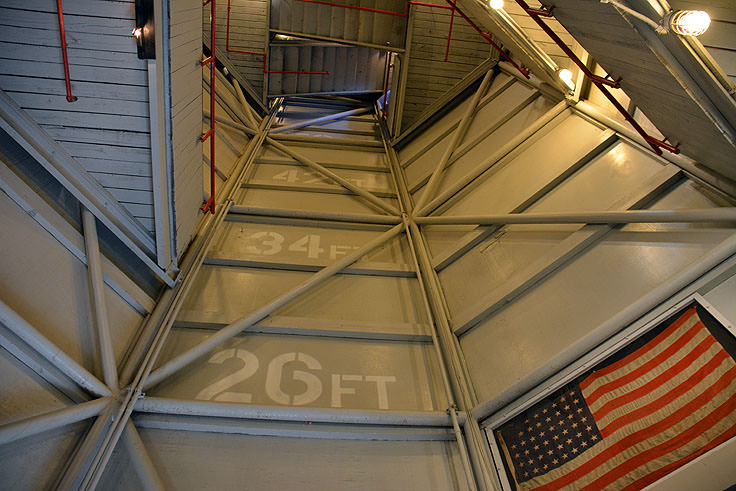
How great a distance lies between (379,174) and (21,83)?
14.3 ft

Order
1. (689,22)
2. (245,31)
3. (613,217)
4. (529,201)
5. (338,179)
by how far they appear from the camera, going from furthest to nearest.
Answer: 1. (245,31)
2. (338,179)
3. (529,201)
4. (613,217)
5. (689,22)

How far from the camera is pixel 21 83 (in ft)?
8.96

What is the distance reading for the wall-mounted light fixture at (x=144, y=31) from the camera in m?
2.66

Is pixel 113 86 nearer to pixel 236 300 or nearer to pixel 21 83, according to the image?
pixel 21 83

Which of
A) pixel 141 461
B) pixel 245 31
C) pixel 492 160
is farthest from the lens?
pixel 245 31

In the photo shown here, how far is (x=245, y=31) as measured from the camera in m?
7.80

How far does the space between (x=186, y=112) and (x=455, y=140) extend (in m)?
3.48

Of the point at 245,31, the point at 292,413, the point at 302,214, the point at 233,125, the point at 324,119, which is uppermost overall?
the point at 245,31

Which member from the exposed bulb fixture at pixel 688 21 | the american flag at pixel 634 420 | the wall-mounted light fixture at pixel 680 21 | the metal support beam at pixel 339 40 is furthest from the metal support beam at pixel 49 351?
the metal support beam at pixel 339 40

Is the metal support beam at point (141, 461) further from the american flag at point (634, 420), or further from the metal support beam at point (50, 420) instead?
the american flag at point (634, 420)

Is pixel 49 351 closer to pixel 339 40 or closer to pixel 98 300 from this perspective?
pixel 98 300

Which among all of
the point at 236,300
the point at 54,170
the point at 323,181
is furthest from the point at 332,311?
the point at 323,181

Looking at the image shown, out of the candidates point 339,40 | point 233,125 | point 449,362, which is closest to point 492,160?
point 449,362

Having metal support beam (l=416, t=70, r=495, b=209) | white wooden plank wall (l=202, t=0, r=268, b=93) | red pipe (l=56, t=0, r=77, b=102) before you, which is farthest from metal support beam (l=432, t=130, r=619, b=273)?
white wooden plank wall (l=202, t=0, r=268, b=93)
